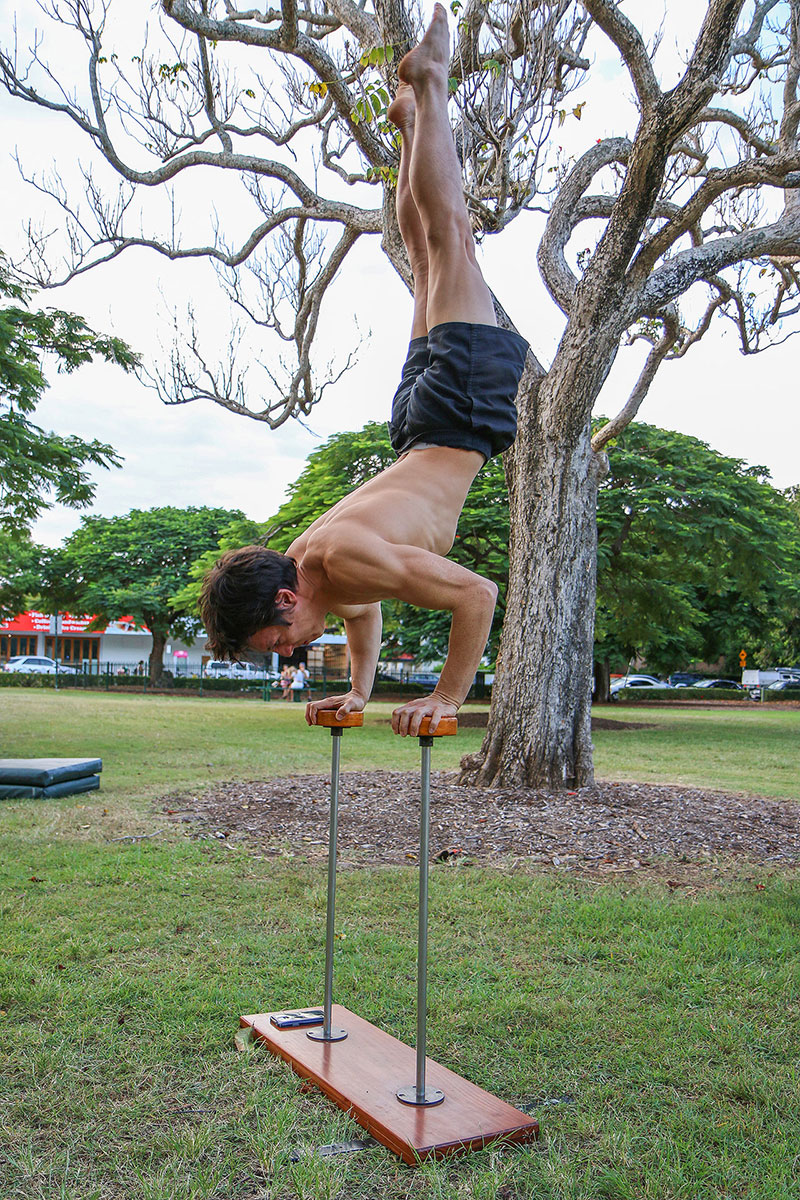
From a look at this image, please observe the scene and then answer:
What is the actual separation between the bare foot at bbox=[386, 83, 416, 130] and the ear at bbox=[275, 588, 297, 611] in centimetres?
192

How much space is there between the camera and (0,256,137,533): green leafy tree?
10.3 metres

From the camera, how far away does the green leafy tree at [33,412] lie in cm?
1030

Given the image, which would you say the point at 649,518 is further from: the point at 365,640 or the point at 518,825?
the point at 365,640

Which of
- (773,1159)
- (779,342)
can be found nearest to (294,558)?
(773,1159)

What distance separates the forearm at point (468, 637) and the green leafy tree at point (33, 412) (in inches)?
335

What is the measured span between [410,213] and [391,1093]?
310 cm

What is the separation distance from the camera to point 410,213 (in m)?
3.49

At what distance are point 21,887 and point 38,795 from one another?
3313 millimetres

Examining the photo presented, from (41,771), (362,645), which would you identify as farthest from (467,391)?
(41,771)

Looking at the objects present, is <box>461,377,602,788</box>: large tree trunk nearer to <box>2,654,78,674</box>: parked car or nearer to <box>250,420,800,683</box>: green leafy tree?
<box>250,420,800,683</box>: green leafy tree

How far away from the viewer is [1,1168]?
2314 millimetres

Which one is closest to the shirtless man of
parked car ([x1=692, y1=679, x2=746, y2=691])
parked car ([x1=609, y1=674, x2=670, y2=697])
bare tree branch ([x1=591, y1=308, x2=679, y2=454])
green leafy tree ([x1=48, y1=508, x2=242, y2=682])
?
bare tree branch ([x1=591, y1=308, x2=679, y2=454])

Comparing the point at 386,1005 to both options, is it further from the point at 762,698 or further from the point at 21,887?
the point at 762,698

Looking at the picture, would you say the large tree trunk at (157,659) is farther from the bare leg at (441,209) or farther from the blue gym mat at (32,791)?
the bare leg at (441,209)
